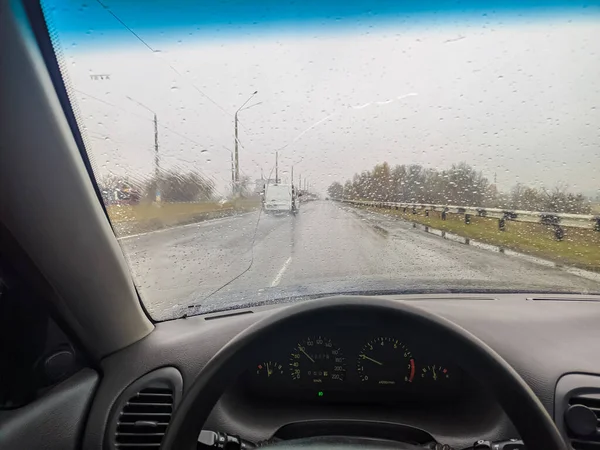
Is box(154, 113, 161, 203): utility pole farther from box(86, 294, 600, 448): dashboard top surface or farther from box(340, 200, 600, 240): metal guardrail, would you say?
box(340, 200, 600, 240): metal guardrail

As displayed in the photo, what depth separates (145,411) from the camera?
125 inches

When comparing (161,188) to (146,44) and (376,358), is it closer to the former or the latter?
(146,44)

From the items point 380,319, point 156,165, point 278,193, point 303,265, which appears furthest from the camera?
point 278,193

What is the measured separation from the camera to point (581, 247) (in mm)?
3840

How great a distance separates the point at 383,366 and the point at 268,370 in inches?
29.2

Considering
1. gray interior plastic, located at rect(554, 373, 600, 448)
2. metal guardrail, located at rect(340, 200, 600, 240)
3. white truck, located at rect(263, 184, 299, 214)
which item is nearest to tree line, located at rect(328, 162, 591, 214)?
metal guardrail, located at rect(340, 200, 600, 240)

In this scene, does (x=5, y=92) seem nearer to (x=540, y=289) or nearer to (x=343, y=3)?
(x=343, y=3)

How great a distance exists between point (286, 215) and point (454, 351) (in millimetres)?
3124

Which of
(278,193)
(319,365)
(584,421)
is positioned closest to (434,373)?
(319,365)

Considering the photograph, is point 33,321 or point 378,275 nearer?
point 33,321

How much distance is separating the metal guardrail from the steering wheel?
2274 millimetres

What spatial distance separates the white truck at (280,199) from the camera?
14.8 feet

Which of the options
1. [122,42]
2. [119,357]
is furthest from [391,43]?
[119,357]

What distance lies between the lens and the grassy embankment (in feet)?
10.9
